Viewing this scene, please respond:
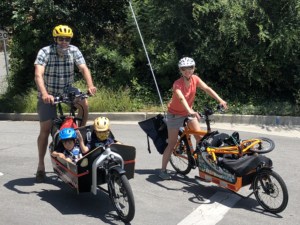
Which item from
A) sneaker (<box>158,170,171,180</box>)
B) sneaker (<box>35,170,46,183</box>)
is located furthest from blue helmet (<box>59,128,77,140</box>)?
sneaker (<box>158,170,171,180</box>)

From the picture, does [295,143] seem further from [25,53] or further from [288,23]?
[25,53]

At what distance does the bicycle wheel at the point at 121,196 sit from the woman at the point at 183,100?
143cm

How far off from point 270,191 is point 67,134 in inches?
94.7

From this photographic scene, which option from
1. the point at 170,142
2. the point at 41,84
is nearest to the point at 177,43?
the point at 170,142

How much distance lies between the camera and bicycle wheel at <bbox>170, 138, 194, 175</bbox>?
6.70m

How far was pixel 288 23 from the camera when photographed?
11.6 meters

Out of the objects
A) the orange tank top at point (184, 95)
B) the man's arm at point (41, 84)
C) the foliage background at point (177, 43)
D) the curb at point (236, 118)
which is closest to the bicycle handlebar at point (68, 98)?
the man's arm at point (41, 84)

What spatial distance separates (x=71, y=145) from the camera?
5.81 metres

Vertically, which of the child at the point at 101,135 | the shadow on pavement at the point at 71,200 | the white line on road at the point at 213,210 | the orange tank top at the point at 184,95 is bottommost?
the white line on road at the point at 213,210

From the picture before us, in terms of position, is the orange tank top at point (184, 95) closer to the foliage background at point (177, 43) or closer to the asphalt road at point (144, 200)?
the asphalt road at point (144, 200)

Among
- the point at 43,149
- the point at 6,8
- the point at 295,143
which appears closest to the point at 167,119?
the point at 43,149

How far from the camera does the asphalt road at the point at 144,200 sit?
5367 mm

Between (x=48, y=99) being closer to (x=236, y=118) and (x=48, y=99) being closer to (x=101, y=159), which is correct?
(x=101, y=159)

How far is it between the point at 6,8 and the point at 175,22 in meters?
4.89
